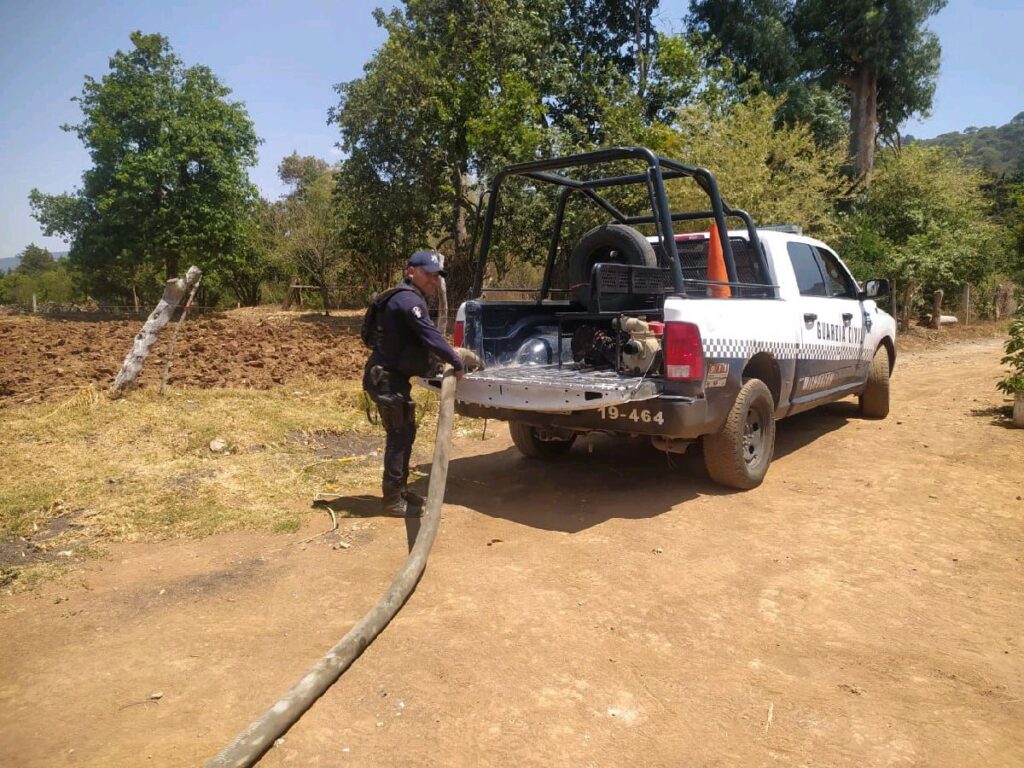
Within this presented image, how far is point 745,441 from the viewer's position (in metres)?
5.33

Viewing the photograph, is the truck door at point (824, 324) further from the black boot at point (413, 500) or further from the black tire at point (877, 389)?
the black boot at point (413, 500)

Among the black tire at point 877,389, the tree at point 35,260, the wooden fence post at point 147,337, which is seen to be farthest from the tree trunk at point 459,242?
the tree at point 35,260

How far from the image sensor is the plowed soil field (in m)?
8.94

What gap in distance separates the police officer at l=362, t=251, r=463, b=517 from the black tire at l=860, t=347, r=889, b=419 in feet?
16.3

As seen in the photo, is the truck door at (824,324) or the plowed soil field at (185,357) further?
the plowed soil field at (185,357)

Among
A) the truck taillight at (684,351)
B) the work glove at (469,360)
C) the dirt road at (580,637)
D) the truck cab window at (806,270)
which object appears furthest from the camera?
the truck cab window at (806,270)

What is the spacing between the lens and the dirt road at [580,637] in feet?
8.18

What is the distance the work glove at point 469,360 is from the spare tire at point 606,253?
100 cm

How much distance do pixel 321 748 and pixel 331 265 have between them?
2889cm

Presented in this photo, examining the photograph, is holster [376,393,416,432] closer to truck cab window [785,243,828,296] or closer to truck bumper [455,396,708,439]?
truck bumper [455,396,708,439]

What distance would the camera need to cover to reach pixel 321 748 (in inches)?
96.7

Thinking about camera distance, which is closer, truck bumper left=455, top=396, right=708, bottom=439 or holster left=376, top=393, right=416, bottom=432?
truck bumper left=455, top=396, right=708, bottom=439

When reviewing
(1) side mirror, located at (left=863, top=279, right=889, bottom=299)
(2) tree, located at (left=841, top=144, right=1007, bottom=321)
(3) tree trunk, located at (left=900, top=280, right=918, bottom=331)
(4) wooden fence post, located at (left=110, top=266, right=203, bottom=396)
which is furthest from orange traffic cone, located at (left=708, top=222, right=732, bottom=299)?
(3) tree trunk, located at (left=900, top=280, right=918, bottom=331)

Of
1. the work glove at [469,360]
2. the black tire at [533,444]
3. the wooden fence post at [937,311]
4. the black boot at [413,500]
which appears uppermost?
the wooden fence post at [937,311]
